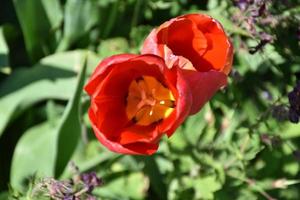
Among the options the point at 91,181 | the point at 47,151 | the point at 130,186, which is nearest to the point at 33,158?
the point at 47,151

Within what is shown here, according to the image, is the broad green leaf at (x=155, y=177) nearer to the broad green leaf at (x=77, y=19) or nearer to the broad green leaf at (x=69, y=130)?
the broad green leaf at (x=69, y=130)

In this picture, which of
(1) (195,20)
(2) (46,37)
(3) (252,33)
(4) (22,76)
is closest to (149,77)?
(1) (195,20)

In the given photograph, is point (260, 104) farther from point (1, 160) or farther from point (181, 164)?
point (1, 160)

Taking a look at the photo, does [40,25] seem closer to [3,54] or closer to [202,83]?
[3,54]

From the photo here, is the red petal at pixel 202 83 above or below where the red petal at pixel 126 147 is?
above

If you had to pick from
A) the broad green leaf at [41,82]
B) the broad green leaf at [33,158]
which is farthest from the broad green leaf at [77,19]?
the broad green leaf at [33,158]
